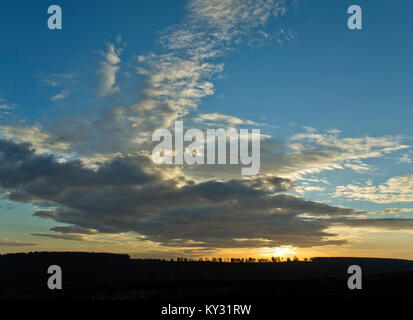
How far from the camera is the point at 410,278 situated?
1994 inches

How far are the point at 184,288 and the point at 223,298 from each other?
1240cm
